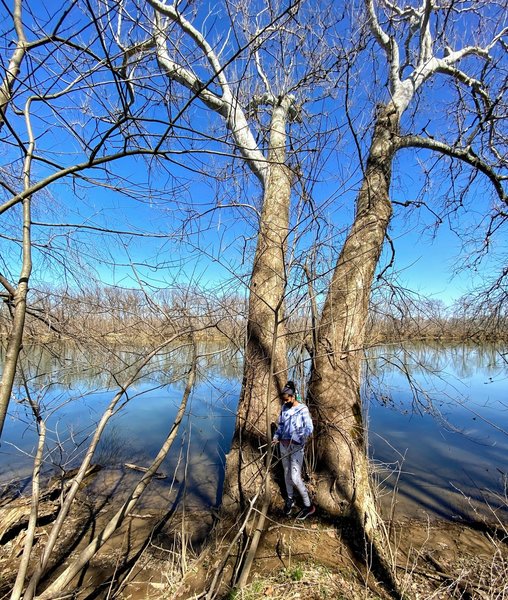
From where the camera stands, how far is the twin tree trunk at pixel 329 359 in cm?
310

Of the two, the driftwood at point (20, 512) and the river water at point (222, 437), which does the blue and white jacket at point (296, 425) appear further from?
the driftwood at point (20, 512)

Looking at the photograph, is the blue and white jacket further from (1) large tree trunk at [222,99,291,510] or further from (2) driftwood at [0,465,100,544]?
(2) driftwood at [0,465,100,544]

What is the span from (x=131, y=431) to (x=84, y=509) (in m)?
3.89

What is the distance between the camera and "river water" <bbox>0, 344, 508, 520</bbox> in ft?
11.6

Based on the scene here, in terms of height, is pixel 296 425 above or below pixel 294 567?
above

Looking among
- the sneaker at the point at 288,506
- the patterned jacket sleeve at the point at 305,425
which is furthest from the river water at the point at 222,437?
the sneaker at the point at 288,506

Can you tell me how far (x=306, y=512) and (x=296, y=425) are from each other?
777 mm

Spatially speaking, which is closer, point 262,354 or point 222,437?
point 262,354

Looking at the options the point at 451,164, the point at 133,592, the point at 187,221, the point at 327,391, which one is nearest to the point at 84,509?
the point at 133,592

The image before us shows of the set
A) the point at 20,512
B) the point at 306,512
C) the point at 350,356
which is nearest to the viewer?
the point at 306,512

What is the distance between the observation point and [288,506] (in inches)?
122

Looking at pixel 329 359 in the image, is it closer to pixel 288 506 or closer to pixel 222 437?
pixel 288 506

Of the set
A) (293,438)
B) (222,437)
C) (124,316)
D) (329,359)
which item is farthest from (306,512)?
(222,437)

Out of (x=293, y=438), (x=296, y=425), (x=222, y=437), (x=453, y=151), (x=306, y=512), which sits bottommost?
(x=222, y=437)
